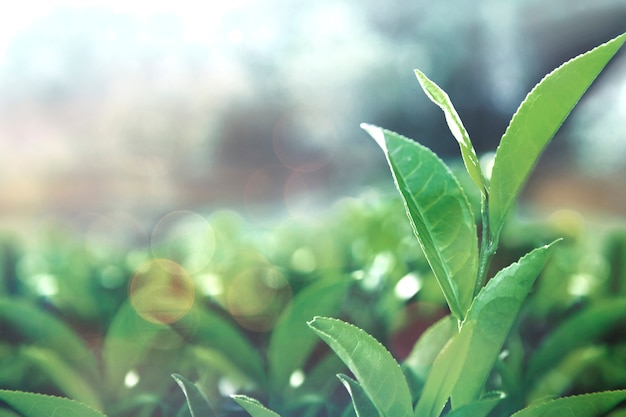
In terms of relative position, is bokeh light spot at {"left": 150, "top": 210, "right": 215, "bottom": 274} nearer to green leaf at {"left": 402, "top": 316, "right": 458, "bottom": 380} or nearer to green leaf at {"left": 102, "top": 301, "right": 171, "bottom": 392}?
green leaf at {"left": 102, "top": 301, "right": 171, "bottom": 392}

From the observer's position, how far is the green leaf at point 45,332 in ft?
2.57

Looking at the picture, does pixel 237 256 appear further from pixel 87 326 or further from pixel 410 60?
pixel 410 60

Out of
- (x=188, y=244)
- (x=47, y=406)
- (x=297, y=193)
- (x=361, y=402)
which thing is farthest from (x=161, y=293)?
(x=297, y=193)

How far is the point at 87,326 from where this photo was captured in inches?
41.8

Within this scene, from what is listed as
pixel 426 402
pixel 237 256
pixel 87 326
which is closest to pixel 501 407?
pixel 426 402

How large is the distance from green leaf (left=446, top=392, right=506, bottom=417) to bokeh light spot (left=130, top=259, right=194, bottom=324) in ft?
1.35

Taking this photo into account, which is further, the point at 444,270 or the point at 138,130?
the point at 138,130

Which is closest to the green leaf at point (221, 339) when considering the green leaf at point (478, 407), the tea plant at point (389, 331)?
the tea plant at point (389, 331)

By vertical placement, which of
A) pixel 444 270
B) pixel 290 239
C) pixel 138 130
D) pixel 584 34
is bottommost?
pixel 138 130

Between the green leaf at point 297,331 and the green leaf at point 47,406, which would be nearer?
the green leaf at point 47,406

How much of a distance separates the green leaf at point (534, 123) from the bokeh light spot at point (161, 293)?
1.49 feet

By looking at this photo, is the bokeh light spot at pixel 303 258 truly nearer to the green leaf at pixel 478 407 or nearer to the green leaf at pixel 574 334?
the green leaf at pixel 574 334

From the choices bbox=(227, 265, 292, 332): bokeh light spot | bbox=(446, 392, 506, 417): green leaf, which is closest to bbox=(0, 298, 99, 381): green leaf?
bbox=(227, 265, 292, 332): bokeh light spot

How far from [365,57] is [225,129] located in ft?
12.9
